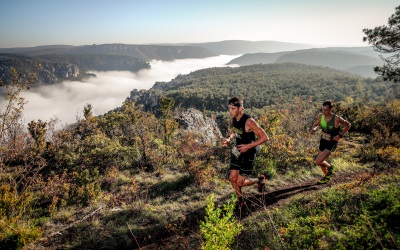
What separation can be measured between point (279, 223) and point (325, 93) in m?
82.3

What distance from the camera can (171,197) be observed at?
6.12 metres

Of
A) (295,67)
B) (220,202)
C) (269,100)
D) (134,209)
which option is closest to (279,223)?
(220,202)

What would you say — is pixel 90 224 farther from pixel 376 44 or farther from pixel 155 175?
pixel 376 44

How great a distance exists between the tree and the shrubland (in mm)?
5779

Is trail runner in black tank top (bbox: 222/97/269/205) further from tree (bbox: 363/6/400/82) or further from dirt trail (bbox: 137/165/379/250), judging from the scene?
tree (bbox: 363/6/400/82)

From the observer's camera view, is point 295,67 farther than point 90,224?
Yes

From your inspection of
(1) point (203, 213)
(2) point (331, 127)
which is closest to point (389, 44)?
(2) point (331, 127)

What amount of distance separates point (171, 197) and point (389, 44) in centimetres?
1461

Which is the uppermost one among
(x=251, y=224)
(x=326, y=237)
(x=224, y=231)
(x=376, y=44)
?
(x=376, y=44)

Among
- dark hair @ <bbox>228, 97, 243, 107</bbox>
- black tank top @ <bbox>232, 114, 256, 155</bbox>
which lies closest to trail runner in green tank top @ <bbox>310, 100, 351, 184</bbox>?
black tank top @ <bbox>232, 114, 256, 155</bbox>

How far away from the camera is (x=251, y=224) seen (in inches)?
168

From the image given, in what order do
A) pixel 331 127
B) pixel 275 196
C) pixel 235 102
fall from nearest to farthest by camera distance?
pixel 235 102 < pixel 275 196 < pixel 331 127

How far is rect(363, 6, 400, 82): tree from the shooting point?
12.4m

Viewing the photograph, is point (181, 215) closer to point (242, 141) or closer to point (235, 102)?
point (242, 141)
